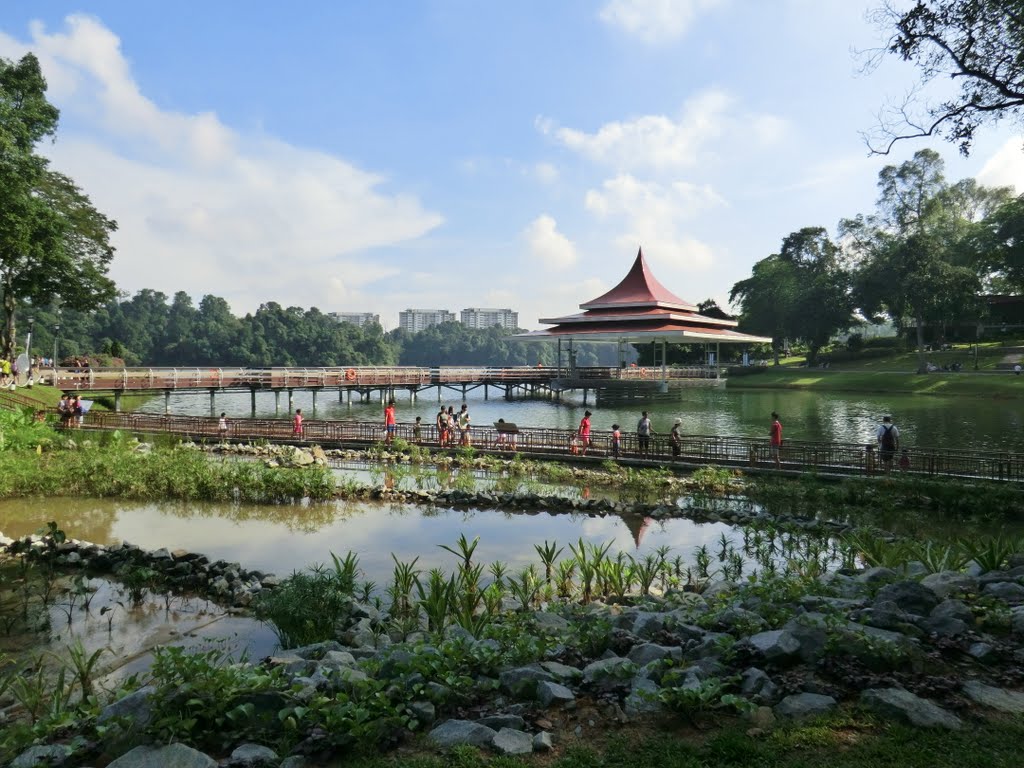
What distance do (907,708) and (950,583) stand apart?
259 centimetres

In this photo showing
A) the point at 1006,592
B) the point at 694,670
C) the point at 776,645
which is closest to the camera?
the point at 694,670

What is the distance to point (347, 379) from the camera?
3978cm

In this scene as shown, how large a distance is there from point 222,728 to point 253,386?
112 ft

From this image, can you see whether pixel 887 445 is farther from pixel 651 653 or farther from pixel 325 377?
A: pixel 325 377

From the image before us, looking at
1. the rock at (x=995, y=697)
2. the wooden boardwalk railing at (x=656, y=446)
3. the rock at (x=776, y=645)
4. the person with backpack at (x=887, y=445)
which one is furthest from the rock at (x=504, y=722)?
the person with backpack at (x=887, y=445)

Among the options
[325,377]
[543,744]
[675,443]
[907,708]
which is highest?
[325,377]

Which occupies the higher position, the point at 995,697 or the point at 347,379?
the point at 347,379

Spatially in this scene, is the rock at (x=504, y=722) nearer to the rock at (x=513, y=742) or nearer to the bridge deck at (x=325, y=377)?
the rock at (x=513, y=742)

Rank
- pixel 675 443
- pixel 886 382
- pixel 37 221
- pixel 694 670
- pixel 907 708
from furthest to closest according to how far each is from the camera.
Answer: pixel 886 382 < pixel 37 221 < pixel 675 443 < pixel 694 670 < pixel 907 708

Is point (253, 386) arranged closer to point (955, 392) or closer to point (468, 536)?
point (468, 536)

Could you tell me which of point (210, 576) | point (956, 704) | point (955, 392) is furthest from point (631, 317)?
→ point (956, 704)

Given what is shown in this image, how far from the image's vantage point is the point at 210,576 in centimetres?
858

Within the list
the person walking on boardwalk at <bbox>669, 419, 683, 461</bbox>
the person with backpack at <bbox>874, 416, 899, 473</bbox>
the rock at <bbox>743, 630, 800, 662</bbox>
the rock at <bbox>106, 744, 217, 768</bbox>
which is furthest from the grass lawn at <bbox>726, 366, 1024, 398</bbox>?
the rock at <bbox>106, 744, 217, 768</bbox>

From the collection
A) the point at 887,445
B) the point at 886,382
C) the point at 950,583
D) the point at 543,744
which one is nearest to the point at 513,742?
the point at 543,744
